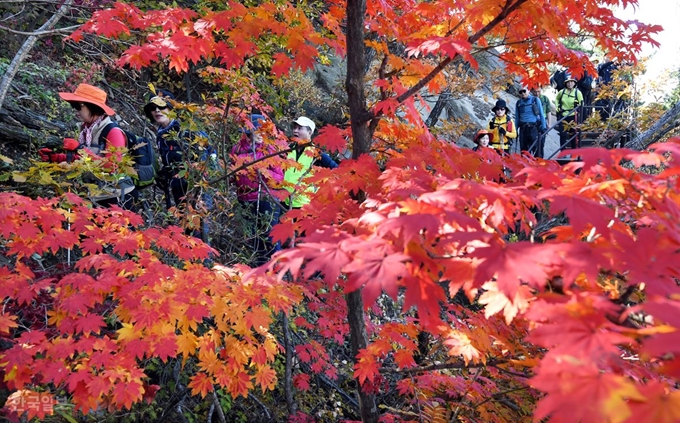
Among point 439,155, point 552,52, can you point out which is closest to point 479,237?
point 439,155

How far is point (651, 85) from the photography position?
6562 millimetres

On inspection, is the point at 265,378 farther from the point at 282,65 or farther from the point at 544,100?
the point at 544,100

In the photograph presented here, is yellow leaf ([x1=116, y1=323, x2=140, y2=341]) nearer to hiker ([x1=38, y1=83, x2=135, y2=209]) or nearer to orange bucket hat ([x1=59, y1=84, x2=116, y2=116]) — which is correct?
hiker ([x1=38, y1=83, x2=135, y2=209])

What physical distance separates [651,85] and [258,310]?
7.04 m

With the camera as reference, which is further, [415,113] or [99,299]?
[415,113]

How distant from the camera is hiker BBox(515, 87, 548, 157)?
28.6 feet

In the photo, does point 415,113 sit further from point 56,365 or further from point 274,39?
point 56,365

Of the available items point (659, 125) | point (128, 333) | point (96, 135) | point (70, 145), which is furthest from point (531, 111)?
point (128, 333)

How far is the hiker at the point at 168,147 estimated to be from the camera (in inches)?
182

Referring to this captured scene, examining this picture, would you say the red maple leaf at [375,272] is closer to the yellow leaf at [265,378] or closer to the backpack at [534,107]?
the yellow leaf at [265,378]

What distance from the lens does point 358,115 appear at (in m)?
3.05

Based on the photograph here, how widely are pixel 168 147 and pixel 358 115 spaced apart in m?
2.89

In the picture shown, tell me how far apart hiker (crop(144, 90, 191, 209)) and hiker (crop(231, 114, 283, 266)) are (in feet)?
2.01

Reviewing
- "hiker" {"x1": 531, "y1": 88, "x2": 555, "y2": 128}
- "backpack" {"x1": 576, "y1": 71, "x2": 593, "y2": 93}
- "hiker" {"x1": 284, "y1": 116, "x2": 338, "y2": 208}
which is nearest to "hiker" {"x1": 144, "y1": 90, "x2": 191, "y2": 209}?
"hiker" {"x1": 284, "y1": 116, "x2": 338, "y2": 208}
